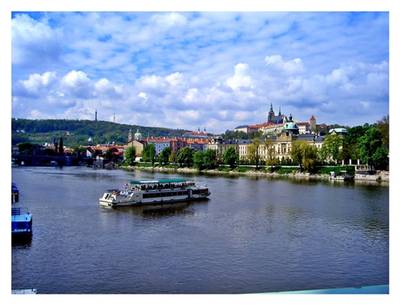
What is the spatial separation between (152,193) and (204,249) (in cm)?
366

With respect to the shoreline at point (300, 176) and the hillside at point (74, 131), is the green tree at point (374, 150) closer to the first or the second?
the shoreline at point (300, 176)

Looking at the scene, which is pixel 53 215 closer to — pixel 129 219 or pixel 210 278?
pixel 129 219

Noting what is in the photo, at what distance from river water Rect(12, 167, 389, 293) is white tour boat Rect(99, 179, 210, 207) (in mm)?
302

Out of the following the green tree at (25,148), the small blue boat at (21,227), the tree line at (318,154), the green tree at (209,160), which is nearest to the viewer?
the small blue boat at (21,227)

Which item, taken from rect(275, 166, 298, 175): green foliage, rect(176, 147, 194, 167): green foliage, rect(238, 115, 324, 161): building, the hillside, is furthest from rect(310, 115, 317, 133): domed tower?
the hillside

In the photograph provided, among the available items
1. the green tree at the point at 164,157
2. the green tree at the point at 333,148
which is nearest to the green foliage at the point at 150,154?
the green tree at the point at 164,157

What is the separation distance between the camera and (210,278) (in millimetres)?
3816

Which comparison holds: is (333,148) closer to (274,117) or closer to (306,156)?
(306,156)

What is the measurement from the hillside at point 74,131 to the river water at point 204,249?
23.5m

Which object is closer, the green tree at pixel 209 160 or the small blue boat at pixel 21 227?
the small blue boat at pixel 21 227

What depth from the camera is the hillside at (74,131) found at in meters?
31.3
